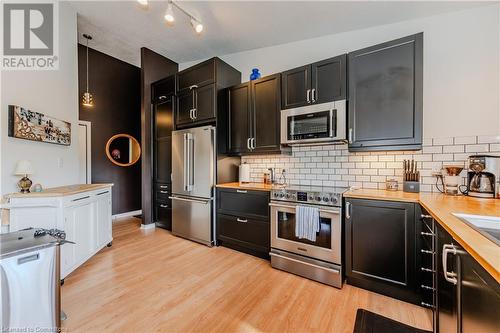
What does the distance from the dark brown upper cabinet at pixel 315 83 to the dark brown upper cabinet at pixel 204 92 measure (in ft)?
3.25

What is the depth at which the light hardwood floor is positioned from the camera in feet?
5.37

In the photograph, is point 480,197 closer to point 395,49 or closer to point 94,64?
point 395,49

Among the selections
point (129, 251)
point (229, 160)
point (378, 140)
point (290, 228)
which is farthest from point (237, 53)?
point (129, 251)

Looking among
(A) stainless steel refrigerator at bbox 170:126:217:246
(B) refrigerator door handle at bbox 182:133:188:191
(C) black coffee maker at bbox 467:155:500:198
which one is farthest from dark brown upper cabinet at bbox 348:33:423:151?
(B) refrigerator door handle at bbox 182:133:188:191

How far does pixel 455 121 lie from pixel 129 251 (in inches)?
167

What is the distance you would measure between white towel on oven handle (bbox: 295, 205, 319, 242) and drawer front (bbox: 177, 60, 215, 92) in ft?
7.52

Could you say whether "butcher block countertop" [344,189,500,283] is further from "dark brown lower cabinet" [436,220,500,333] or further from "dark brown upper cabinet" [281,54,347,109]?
"dark brown upper cabinet" [281,54,347,109]

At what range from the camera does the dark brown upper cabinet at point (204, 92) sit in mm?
3229

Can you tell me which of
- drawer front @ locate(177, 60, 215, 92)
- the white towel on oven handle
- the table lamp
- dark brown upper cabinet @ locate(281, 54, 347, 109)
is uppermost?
drawer front @ locate(177, 60, 215, 92)

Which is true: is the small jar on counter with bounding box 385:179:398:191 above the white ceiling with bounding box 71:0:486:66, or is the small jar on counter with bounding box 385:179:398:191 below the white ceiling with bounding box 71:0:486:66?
below

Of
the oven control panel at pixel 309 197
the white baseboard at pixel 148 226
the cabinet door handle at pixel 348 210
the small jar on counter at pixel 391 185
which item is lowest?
the white baseboard at pixel 148 226

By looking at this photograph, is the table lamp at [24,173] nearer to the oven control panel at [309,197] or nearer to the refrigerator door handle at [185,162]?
the refrigerator door handle at [185,162]

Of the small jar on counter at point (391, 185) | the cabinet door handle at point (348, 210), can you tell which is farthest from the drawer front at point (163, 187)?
the small jar on counter at point (391, 185)

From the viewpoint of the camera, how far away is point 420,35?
6.70 feet
